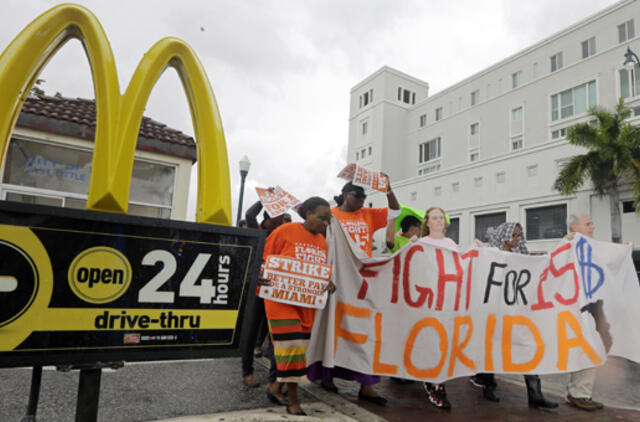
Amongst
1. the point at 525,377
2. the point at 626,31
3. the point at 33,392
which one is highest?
the point at 626,31

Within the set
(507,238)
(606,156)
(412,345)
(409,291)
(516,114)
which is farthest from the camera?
(516,114)

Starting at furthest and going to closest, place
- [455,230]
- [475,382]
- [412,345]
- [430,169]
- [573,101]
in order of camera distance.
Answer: [430,169] → [455,230] → [573,101] → [475,382] → [412,345]

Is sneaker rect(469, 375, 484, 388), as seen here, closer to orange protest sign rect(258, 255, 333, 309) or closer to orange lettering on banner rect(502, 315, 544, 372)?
orange lettering on banner rect(502, 315, 544, 372)

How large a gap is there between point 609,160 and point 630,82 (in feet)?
36.6

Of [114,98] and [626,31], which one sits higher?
[626,31]

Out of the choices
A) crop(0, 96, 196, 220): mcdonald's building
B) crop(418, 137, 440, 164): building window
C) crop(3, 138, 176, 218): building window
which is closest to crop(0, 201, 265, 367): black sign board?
crop(0, 96, 196, 220): mcdonald's building

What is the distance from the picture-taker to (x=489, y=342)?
4301 millimetres

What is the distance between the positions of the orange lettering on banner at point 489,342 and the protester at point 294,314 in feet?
5.92

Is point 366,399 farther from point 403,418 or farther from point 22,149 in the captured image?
point 22,149

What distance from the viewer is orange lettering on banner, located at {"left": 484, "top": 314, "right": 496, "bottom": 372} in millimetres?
4227

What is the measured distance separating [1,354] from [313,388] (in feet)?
10.9

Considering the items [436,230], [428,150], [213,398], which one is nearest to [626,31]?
[428,150]

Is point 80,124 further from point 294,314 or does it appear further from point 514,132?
point 514,132

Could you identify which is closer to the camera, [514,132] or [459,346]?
[459,346]
